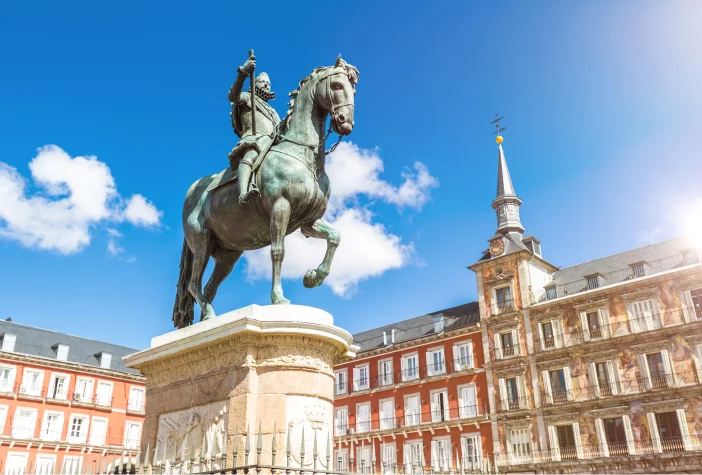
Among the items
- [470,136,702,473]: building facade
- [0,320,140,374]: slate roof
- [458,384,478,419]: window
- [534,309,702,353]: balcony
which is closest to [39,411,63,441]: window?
[0,320,140,374]: slate roof

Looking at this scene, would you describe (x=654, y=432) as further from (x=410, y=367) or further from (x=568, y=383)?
(x=410, y=367)

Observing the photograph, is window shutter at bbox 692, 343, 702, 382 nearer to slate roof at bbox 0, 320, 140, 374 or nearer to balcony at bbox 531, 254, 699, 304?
balcony at bbox 531, 254, 699, 304

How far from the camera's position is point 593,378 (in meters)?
35.6

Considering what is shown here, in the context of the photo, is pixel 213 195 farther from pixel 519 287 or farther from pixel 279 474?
pixel 519 287

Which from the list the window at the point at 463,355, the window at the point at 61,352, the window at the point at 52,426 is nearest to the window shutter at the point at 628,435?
the window at the point at 463,355

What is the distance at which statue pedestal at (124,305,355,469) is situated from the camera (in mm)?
5719

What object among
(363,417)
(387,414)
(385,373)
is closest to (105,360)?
(363,417)

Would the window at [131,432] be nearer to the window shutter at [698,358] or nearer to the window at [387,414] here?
the window at [387,414]

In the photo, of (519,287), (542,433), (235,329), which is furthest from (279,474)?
(519,287)

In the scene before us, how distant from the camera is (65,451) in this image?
128 ft

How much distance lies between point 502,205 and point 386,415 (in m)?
18.5

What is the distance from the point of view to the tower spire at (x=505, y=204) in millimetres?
45781

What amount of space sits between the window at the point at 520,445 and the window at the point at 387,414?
9.50 metres

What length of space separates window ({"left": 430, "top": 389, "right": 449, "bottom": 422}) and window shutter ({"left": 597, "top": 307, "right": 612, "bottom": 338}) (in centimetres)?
1153
